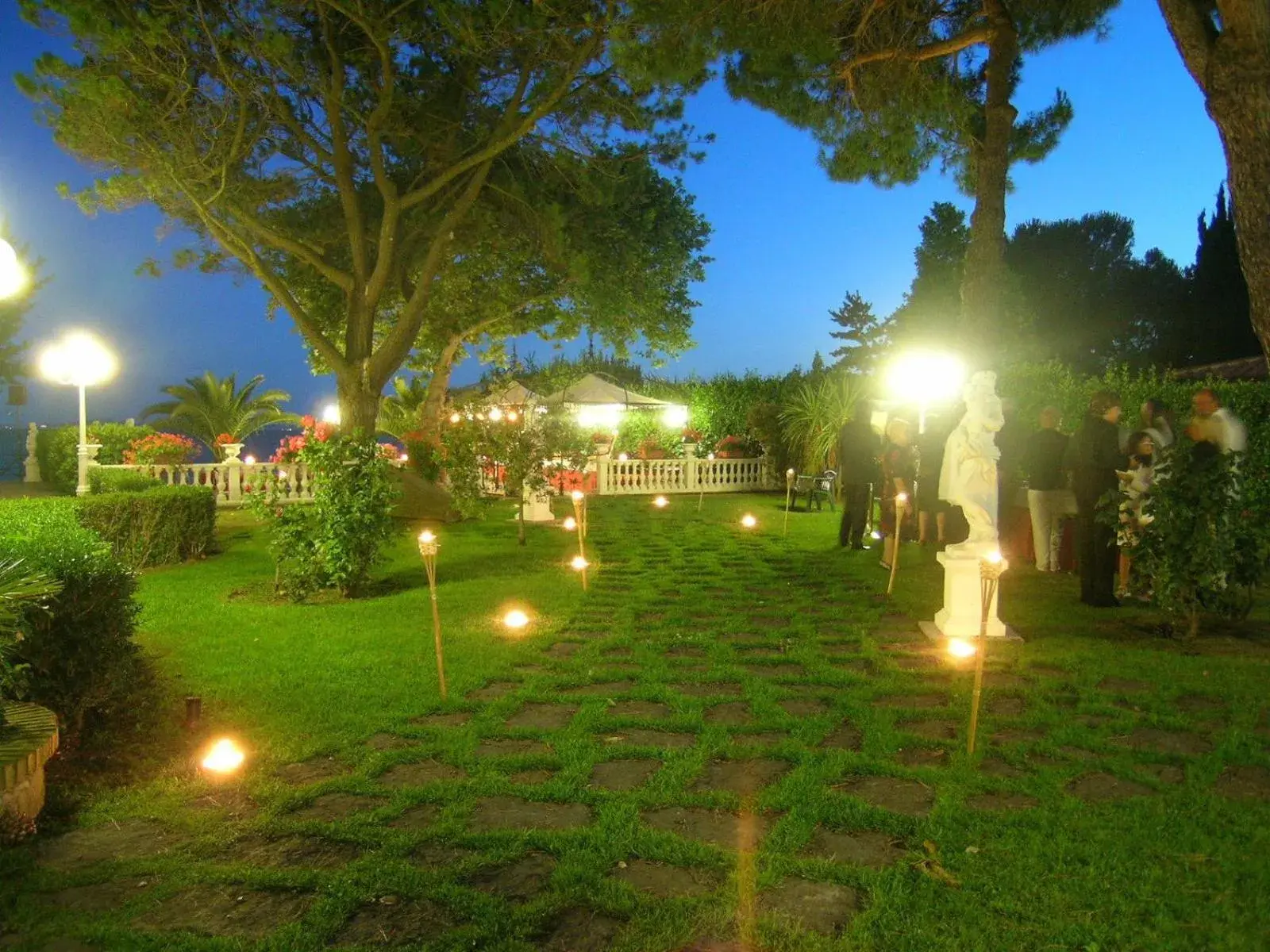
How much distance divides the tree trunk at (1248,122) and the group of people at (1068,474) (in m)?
1.32

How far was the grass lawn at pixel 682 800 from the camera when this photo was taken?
2590 millimetres

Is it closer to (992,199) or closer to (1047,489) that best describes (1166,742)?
(1047,489)

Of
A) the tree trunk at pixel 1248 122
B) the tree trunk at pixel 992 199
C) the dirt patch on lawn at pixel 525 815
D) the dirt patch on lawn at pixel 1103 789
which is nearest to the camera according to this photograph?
the dirt patch on lawn at pixel 525 815

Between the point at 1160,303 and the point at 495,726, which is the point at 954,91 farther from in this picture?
the point at 1160,303

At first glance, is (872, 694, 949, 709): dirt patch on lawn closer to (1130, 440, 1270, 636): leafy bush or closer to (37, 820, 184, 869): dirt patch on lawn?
(1130, 440, 1270, 636): leafy bush

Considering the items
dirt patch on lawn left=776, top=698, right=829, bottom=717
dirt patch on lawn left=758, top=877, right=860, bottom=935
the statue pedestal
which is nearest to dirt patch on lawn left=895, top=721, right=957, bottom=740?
dirt patch on lawn left=776, top=698, right=829, bottom=717

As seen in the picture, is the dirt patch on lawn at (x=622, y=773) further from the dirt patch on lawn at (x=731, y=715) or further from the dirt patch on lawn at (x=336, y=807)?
the dirt patch on lawn at (x=336, y=807)

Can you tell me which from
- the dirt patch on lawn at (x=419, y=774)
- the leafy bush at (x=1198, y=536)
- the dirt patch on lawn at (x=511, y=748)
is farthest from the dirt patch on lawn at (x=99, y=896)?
the leafy bush at (x=1198, y=536)

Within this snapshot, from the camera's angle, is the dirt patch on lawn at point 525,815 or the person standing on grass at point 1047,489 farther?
the person standing on grass at point 1047,489

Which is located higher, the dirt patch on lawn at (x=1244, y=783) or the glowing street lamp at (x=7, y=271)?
the glowing street lamp at (x=7, y=271)

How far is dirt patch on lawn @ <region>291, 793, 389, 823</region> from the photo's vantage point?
3.34m

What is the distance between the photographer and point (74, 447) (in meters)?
18.0

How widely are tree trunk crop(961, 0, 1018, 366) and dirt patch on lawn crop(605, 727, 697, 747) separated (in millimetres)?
6962

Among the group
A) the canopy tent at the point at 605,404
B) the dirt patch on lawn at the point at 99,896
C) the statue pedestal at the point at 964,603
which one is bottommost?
the dirt patch on lawn at the point at 99,896
